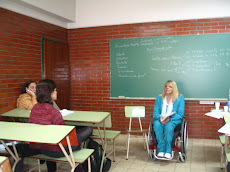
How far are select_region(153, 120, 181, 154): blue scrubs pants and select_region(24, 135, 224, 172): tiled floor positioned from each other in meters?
0.23

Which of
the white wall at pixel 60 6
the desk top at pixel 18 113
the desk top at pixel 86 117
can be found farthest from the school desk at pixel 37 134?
the white wall at pixel 60 6

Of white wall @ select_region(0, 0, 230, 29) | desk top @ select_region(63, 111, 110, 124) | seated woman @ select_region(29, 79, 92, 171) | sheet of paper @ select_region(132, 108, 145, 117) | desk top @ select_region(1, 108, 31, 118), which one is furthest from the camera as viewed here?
white wall @ select_region(0, 0, 230, 29)

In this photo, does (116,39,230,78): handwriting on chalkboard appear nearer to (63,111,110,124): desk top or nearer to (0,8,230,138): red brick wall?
(0,8,230,138): red brick wall

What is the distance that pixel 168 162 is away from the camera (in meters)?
3.42

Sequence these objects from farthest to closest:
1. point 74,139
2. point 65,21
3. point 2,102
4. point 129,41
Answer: point 65,21
point 129,41
point 2,102
point 74,139

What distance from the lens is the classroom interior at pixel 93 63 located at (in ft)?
11.3

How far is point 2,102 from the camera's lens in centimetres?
337

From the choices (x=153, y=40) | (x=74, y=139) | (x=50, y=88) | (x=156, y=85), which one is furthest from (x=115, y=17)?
(x=74, y=139)

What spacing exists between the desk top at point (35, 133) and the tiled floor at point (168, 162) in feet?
4.07

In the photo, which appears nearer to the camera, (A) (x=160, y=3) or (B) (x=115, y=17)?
(A) (x=160, y=3)

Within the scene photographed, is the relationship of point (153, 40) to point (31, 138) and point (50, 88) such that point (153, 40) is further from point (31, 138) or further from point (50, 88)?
point (31, 138)

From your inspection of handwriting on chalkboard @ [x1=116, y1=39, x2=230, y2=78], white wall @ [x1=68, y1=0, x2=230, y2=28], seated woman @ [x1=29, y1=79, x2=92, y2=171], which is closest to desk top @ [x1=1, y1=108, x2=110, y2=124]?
seated woman @ [x1=29, y1=79, x2=92, y2=171]

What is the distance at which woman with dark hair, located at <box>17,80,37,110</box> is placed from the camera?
11.5 ft

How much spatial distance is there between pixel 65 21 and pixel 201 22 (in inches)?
109
